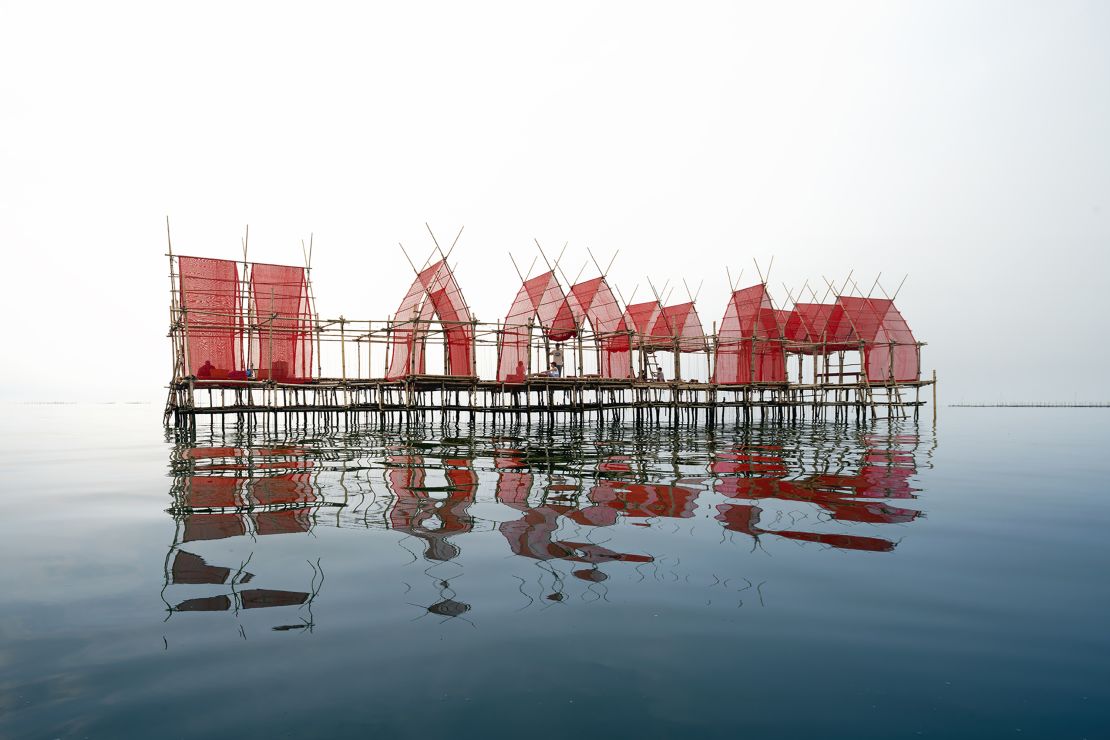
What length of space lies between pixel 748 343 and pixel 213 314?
19.1 metres

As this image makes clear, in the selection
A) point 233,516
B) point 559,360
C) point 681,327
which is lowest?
point 233,516

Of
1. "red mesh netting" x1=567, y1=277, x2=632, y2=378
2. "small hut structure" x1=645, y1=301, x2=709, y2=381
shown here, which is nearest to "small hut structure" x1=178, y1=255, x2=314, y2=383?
"red mesh netting" x1=567, y1=277, x2=632, y2=378

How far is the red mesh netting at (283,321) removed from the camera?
21.8m

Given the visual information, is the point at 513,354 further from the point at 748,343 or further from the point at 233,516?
the point at 233,516

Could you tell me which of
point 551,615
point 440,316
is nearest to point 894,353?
point 440,316

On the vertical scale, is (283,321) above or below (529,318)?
below

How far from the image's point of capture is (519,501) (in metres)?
6.93

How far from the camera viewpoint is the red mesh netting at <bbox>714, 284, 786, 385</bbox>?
92.1 feet

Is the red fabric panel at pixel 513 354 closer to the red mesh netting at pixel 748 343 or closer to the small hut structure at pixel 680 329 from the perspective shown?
the small hut structure at pixel 680 329

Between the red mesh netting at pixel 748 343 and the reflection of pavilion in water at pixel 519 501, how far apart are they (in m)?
16.5

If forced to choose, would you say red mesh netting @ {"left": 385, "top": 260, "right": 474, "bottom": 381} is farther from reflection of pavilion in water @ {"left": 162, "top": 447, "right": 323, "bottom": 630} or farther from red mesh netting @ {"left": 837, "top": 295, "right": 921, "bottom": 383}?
red mesh netting @ {"left": 837, "top": 295, "right": 921, "bottom": 383}

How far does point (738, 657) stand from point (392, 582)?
1.98 metres
